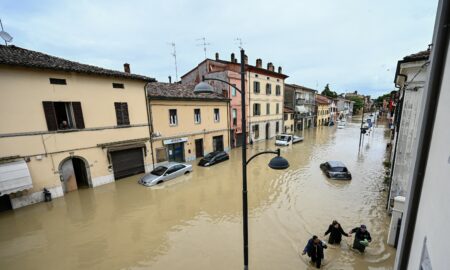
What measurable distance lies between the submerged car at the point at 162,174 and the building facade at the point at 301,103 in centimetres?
2836

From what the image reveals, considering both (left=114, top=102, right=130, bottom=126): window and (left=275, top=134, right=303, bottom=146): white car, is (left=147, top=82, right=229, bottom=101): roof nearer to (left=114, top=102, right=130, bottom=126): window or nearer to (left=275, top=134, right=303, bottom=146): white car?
(left=114, top=102, right=130, bottom=126): window

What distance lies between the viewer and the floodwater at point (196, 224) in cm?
703

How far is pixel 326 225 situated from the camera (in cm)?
895

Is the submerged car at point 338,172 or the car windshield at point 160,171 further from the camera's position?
the submerged car at point 338,172

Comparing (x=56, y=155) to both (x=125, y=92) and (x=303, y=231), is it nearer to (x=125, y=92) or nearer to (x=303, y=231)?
(x=125, y=92)

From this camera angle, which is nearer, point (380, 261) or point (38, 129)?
point (380, 261)

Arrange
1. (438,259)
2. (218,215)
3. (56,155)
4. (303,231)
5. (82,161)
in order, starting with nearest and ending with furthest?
(438,259), (303,231), (218,215), (56,155), (82,161)

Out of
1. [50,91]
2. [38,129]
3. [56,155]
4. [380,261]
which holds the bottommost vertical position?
[380,261]

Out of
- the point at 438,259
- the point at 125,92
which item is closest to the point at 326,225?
the point at 438,259

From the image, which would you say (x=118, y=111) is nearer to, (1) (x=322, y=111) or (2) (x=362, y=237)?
(2) (x=362, y=237)

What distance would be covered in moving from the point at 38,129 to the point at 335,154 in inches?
989

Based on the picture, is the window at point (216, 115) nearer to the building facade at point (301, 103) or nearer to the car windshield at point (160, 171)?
the car windshield at point (160, 171)

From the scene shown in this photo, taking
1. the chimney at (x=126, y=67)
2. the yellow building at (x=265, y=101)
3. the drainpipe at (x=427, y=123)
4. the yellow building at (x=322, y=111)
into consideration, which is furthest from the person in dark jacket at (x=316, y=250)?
the yellow building at (x=322, y=111)

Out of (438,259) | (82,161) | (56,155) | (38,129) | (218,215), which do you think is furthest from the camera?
(82,161)
